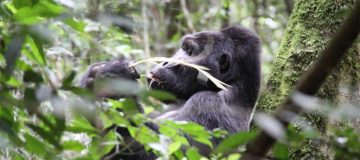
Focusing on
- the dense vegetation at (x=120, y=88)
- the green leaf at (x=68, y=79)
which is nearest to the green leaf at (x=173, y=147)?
the dense vegetation at (x=120, y=88)

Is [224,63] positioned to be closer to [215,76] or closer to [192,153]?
[215,76]

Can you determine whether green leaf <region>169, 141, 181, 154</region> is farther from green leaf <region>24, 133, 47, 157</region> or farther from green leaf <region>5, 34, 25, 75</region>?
green leaf <region>5, 34, 25, 75</region>

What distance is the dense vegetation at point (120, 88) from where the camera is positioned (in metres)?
1.25

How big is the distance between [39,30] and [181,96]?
3.18 metres

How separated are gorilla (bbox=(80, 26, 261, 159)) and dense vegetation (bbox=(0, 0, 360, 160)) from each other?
19 cm

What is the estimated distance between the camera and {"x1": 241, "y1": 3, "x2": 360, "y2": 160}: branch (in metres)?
1.03

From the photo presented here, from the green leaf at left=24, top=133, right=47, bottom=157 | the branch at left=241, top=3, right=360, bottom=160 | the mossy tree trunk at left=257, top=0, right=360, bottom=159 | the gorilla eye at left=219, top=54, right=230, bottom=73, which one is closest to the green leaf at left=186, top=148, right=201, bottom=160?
the green leaf at left=24, top=133, right=47, bottom=157

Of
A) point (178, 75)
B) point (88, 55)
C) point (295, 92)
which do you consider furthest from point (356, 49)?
point (88, 55)

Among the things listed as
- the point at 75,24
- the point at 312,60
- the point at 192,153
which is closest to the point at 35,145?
the point at 75,24

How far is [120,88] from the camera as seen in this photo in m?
1.27

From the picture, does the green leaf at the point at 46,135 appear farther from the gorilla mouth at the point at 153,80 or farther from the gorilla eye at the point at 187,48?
the gorilla eye at the point at 187,48

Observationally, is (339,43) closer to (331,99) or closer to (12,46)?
(12,46)

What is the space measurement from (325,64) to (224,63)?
3138mm

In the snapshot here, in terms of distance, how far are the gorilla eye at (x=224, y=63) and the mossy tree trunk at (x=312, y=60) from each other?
0.67 m
